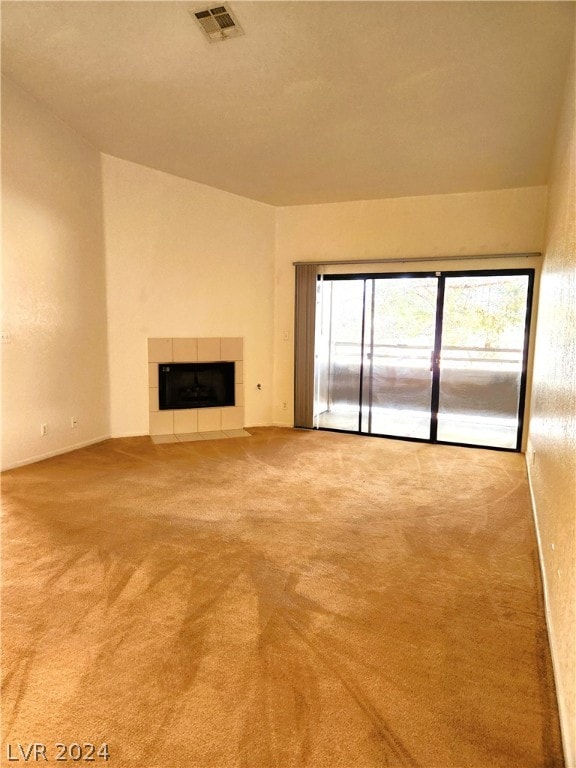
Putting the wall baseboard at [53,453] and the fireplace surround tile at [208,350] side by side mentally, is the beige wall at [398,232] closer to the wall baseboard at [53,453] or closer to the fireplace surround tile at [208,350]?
the fireplace surround tile at [208,350]

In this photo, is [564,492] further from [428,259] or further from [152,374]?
[152,374]

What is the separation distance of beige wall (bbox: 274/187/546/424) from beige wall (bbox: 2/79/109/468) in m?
2.35

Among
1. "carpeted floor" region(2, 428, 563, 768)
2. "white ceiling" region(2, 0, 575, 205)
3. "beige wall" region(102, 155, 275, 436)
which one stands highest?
"white ceiling" region(2, 0, 575, 205)

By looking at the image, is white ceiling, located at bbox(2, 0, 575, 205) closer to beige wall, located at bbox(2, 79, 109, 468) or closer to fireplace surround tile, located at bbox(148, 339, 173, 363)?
beige wall, located at bbox(2, 79, 109, 468)

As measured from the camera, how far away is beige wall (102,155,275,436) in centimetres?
536

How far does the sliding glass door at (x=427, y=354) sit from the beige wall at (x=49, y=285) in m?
2.83

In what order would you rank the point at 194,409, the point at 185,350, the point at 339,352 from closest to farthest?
the point at 185,350
the point at 194,409
the point at 339,352

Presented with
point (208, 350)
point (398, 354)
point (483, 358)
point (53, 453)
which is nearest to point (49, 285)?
point (53, 453)

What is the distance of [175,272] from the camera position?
5.68 m

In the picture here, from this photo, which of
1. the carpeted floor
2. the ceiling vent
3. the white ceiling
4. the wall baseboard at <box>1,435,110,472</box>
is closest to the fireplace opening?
the wall baseboard at <box>1,435,110,472</box>

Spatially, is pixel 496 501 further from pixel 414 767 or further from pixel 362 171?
pixel 362 171

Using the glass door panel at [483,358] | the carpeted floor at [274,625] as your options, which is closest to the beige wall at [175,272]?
the carpeted floor at [274,625]

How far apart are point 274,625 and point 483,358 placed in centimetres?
432

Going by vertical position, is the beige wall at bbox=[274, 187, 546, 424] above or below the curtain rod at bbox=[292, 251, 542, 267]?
above
